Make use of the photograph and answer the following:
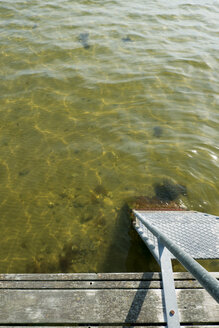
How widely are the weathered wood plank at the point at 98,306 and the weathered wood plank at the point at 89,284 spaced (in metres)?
0.06

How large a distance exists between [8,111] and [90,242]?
4.92m

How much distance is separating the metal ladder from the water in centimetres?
79

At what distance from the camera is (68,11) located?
1341cm

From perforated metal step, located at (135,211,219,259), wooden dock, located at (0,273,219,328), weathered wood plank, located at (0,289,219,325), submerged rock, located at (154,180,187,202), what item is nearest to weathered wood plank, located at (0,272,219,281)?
wooden dock, located at (0,273,219,328)

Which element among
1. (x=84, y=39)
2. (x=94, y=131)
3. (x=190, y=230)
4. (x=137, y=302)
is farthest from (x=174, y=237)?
(x=84, y=39)

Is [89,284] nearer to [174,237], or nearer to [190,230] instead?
[174,237]

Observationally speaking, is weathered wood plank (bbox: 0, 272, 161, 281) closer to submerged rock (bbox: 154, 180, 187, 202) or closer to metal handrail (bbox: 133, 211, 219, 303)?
metal handrail (bbox: 133, 211, 219, 303)

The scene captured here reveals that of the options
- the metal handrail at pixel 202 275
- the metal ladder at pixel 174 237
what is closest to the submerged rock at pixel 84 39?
the metal ladder at pixel 174 237

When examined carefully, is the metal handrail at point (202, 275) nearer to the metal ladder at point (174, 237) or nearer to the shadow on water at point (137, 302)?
the metal ladder at point (174, 237)

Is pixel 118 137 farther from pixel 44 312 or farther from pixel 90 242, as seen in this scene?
pixel 44 312

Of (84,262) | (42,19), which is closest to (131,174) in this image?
(84,262)

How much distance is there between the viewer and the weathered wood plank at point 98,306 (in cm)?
317

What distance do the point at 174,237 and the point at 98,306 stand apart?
1.83 m

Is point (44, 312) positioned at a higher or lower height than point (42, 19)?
lower
